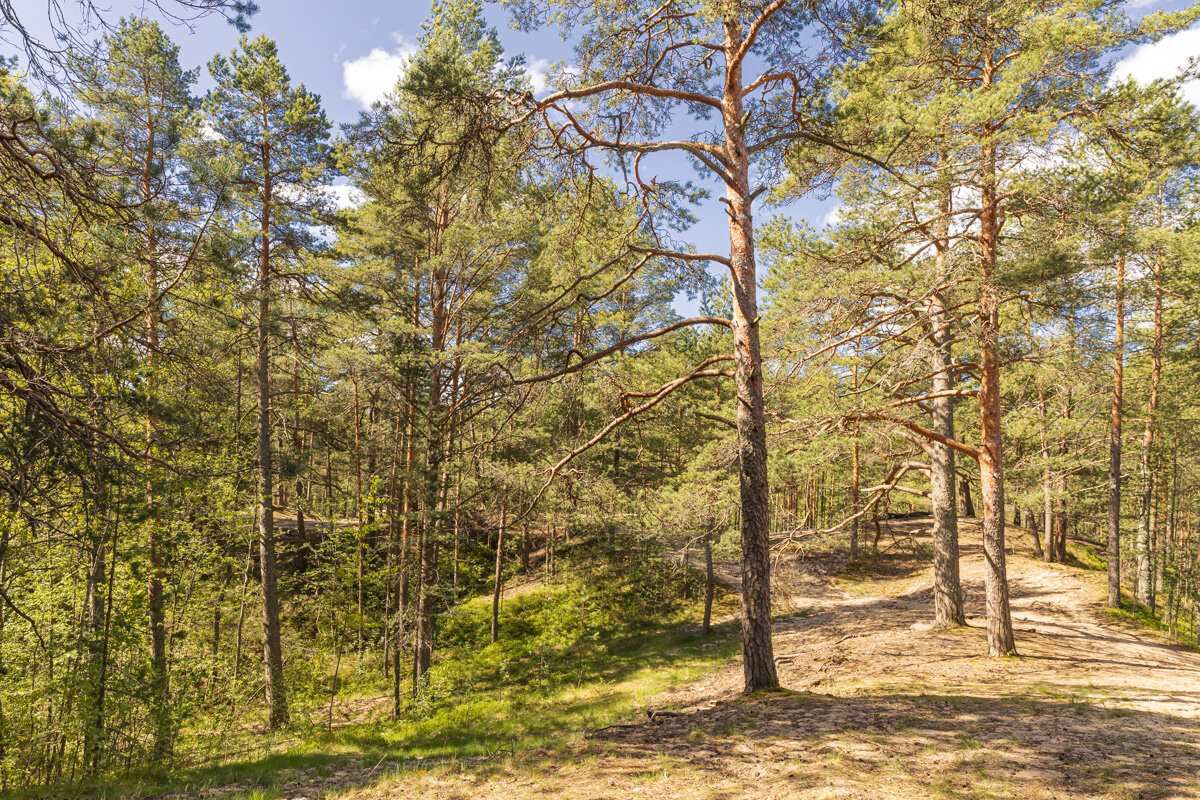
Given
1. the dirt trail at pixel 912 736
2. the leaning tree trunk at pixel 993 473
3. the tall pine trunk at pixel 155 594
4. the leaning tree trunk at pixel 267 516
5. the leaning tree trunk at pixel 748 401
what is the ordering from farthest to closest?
the leaning tree trunk at pixel 267 516 < the leaning tree trunk at pixel 993 473 < the tall pine trunk at pixel 155 594 < the leaning tree trunk at pixel 748 401 < the dirt trail at pixel 912 736

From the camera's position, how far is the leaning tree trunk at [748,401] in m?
5.93

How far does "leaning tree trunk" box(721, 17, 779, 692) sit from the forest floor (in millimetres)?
683

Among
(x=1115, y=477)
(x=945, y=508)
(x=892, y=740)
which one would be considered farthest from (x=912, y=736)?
(x=1115, y=477)

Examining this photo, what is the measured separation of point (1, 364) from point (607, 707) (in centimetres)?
1016

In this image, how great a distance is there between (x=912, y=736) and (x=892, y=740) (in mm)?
264

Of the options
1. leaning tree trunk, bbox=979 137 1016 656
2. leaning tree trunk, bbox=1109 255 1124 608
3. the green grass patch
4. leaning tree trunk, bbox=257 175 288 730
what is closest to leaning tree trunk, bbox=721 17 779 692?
the green grass patch

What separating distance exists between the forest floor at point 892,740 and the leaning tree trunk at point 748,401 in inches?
26.9

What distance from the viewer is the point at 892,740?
473 centimetres

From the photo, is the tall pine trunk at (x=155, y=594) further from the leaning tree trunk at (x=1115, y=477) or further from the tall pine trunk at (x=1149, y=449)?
the tall pine trunk at (x=1149, y=449)

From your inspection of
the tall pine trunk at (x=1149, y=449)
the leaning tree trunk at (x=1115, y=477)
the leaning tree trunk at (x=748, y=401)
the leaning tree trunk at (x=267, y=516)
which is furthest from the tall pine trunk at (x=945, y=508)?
the leaning tree trunk at (x=267, y=516)

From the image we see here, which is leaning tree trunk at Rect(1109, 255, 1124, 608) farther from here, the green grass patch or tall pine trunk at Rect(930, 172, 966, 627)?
the green grass patch

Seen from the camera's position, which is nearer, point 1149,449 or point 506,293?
point 506,293

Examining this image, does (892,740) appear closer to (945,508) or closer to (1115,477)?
(945,508)

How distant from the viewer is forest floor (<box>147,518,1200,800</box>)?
12.8 ft
